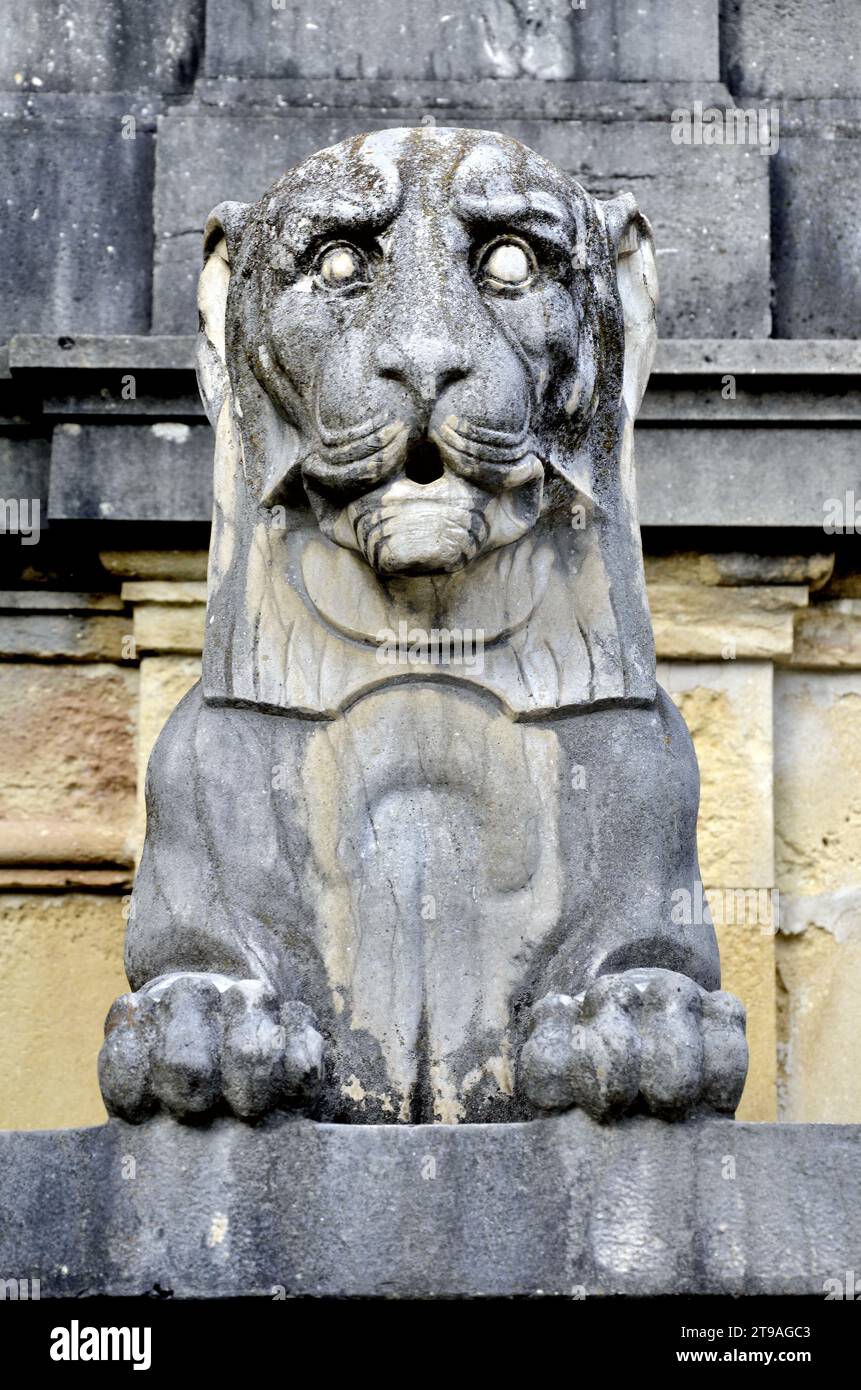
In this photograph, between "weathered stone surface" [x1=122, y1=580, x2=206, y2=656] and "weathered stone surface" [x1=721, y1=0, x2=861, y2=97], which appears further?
"weathered stone surface" [x1=721, y1=0, x2=861, y2=97]

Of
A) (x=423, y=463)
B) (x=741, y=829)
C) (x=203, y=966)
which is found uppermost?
(x=423, y=463)

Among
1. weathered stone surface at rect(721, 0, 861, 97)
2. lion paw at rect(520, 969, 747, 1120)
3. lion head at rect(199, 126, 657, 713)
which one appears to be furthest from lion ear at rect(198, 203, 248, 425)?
weathered stone surface at rect(721, 0, 861, 97)

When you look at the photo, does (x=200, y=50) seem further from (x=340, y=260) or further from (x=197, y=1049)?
(x=197, y=1049)

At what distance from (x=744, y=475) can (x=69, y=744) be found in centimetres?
142

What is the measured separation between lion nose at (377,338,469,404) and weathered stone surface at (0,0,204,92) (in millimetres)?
2151

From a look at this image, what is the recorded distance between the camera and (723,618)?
523 centimetres

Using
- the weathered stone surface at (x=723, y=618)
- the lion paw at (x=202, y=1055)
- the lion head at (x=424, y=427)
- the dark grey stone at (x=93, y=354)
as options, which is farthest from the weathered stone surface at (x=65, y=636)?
the lion paw at (x=202, y=1055)

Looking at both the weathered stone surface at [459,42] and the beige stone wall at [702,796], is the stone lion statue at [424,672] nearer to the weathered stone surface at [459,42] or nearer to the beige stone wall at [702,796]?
the beige stone wall at [702,796]

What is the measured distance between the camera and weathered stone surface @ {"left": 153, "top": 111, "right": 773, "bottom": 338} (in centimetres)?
539

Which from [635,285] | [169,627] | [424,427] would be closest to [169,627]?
[169,627]

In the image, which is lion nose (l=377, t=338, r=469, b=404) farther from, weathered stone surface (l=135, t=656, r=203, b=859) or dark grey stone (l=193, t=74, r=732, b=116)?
dark grey stone (l=193, t=74, r=732, b=116)

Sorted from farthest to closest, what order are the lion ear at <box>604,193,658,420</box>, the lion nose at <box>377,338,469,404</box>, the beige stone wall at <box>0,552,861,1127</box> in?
the beige stone wall at <box>0,552,861,1127</box> < the lion ear at <box>604,193,658,420</box> < the lion nose at <box>377,338,469,404</box>

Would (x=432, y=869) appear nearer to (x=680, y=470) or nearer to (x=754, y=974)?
(x=754, y=974)
